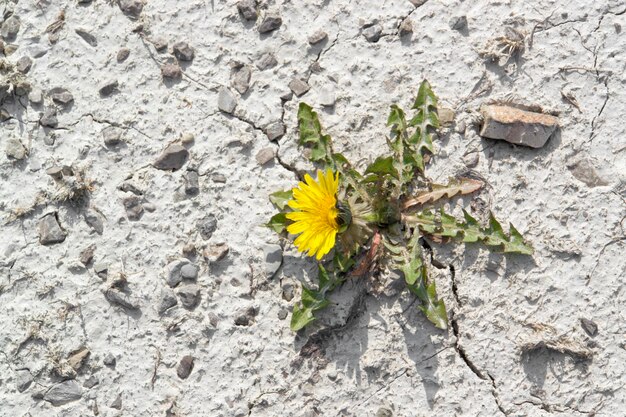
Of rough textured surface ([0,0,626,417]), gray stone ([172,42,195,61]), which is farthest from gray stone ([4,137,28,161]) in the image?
gray stone ([172,42,195,61])

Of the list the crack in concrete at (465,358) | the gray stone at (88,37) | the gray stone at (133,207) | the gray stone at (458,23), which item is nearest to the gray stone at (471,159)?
the crack in concrete at (465,358)

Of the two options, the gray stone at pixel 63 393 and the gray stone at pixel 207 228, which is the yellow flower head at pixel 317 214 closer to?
the gray stone at pixel 207 228

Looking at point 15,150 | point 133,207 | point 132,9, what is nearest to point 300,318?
point 133,207

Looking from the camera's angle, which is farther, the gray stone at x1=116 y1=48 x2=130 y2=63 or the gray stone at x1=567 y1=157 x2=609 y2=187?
the gray stone at x1=116 y1=48 x2=130 y2=63

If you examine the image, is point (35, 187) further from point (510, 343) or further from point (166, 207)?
point (510, 343)

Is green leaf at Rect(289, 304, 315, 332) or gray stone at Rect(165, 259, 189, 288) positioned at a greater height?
green leaf at Rect(289, 304, 315, 332)

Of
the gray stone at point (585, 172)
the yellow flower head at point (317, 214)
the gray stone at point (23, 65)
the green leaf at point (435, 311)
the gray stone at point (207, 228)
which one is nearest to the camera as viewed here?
the yellow flower head at point (317, 214)

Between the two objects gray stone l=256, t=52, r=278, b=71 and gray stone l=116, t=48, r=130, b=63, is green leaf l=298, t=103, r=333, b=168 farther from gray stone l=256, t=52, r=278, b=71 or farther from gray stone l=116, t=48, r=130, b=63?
gray stone l=116, t=48, r=130, b=63
